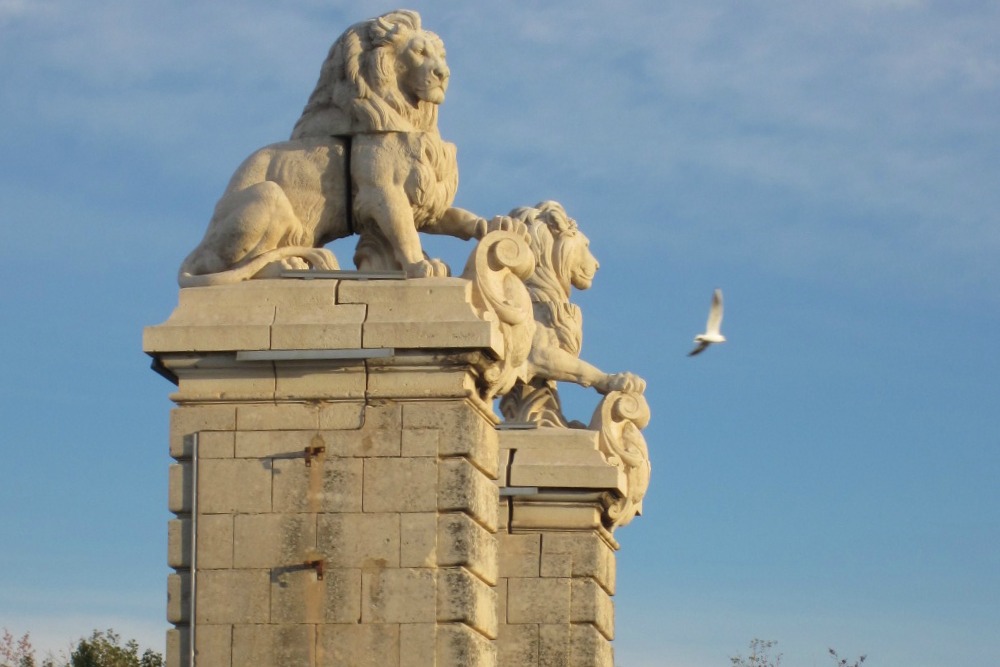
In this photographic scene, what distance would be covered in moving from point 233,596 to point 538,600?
646 centimetres

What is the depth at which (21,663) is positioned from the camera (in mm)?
32406

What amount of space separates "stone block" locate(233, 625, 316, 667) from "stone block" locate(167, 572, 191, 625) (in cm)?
52

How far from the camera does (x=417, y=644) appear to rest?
18.7 metres

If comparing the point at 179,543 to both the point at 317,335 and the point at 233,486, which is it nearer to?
the point at 233,486

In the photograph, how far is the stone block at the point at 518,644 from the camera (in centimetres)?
2477

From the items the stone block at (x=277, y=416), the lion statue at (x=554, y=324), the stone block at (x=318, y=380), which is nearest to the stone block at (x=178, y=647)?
the stone block at (x=277, y=416)

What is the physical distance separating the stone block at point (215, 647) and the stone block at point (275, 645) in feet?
0.18

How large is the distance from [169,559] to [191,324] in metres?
1.77

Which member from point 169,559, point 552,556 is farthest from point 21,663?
point 169,559

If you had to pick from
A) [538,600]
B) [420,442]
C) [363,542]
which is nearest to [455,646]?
[363,542]

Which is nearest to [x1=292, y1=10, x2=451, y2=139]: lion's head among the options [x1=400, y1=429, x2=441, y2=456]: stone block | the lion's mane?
[x1=400, y1=429, x2=441, y2=456]: stone block

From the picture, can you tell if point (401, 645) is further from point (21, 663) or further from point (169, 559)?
point (21, 663)

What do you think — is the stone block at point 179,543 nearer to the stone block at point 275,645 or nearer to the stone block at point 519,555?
the stone block at point 275,645

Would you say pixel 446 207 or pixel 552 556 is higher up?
pixel 446 207
